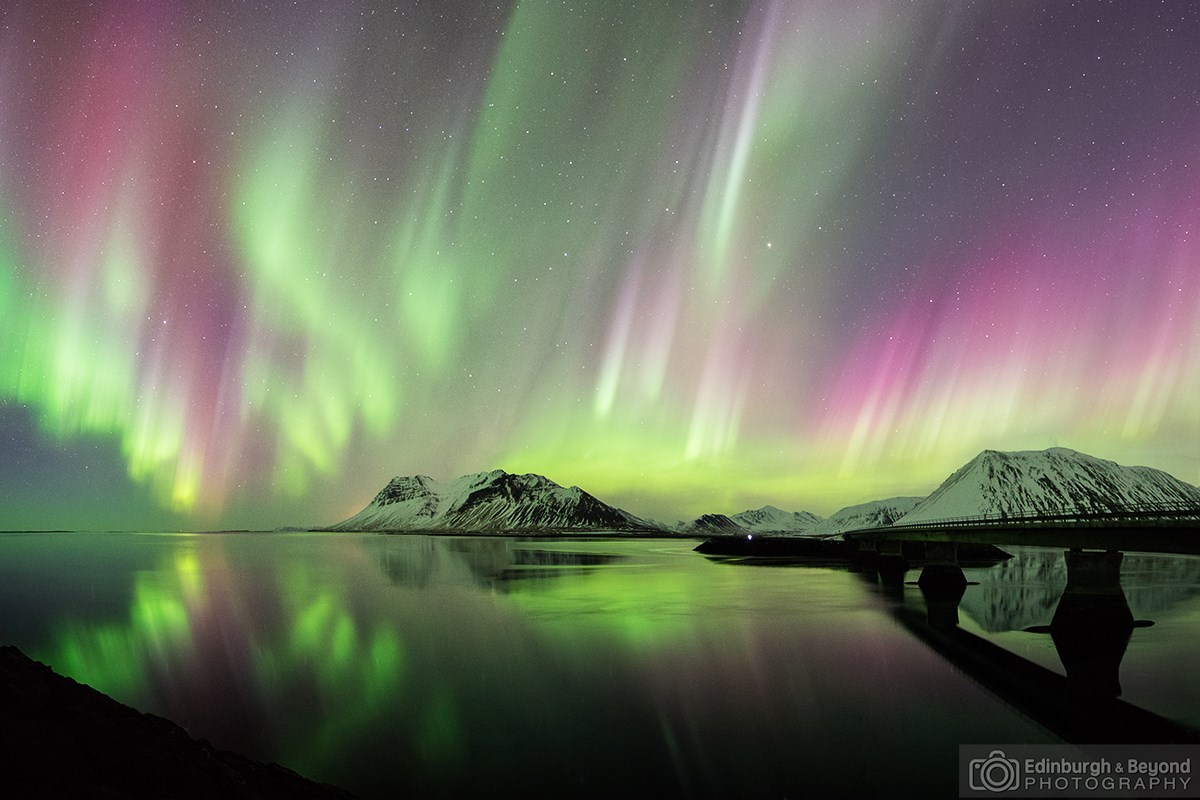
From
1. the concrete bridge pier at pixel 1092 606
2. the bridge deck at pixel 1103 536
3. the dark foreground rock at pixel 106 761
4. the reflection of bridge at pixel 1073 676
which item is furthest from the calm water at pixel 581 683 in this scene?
the bridge deck at pixel 1103 536

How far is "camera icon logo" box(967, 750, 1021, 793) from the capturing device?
17328 mm

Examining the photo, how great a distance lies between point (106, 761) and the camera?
13383 millimetres

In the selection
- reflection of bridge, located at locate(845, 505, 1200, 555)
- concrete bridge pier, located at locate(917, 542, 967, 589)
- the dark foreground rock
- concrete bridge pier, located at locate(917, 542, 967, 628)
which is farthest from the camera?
concrete bridge pier, located at locate(917, 542, 967, 589)

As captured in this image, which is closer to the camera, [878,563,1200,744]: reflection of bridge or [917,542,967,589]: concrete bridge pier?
[878,563,1200,744]: reflection of bridge

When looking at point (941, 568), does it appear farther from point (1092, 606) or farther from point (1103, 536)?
point (1103, 536)

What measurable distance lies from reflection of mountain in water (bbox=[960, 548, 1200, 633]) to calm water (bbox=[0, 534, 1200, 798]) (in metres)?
0.68

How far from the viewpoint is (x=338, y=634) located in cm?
4450

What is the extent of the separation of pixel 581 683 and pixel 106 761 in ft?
62.1

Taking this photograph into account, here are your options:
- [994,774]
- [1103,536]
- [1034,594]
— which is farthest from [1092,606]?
[1034,594]

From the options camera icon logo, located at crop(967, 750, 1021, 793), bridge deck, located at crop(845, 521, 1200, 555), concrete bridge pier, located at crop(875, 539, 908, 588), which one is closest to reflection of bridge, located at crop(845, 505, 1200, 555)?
bridge deck, located at crop(845, 521, 1200, 555)

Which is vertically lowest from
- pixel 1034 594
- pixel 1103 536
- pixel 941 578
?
pixel 1034 594

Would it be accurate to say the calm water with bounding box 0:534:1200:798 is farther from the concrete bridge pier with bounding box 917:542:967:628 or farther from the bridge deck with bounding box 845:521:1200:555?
the bridge deck with bounding box 845:521:1200:555

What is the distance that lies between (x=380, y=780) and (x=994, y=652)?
107 feet

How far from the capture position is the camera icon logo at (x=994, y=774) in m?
17.3
